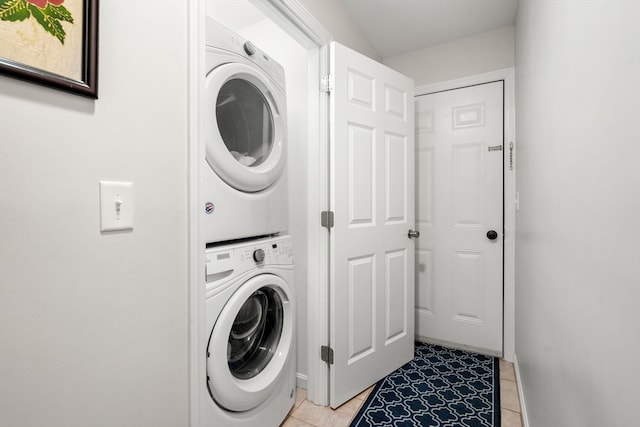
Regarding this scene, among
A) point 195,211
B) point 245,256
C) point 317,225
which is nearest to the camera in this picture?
point 195,211

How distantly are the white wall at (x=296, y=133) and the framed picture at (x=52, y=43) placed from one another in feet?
3.66

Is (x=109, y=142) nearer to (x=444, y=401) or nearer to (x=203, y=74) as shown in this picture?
(x=203, y=74)

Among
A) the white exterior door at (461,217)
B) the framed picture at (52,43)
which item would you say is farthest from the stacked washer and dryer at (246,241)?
the white exterior door at (461,217)

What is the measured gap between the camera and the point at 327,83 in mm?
1680

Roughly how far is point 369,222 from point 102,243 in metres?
1.38

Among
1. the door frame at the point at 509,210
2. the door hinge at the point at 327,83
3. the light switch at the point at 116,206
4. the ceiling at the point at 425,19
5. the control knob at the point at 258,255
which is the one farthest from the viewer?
the door frame at the point at 509,210

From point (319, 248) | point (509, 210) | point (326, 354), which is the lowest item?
point (326, 354)

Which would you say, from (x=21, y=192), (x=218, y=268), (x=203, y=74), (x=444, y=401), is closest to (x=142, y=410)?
(x=218, y=268)

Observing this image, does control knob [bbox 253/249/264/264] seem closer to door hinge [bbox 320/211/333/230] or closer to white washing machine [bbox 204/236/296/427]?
white washing machine [bbox 204/236/296/427]

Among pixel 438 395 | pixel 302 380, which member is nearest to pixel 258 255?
pixel 302 380

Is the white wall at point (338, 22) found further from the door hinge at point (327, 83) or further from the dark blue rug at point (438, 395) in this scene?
the dark blue rug at point (438, 395)

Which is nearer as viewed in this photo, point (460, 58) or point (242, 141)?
point (242, 141)

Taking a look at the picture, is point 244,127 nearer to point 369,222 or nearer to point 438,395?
point 369,222

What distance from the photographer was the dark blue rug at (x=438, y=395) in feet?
5.05
